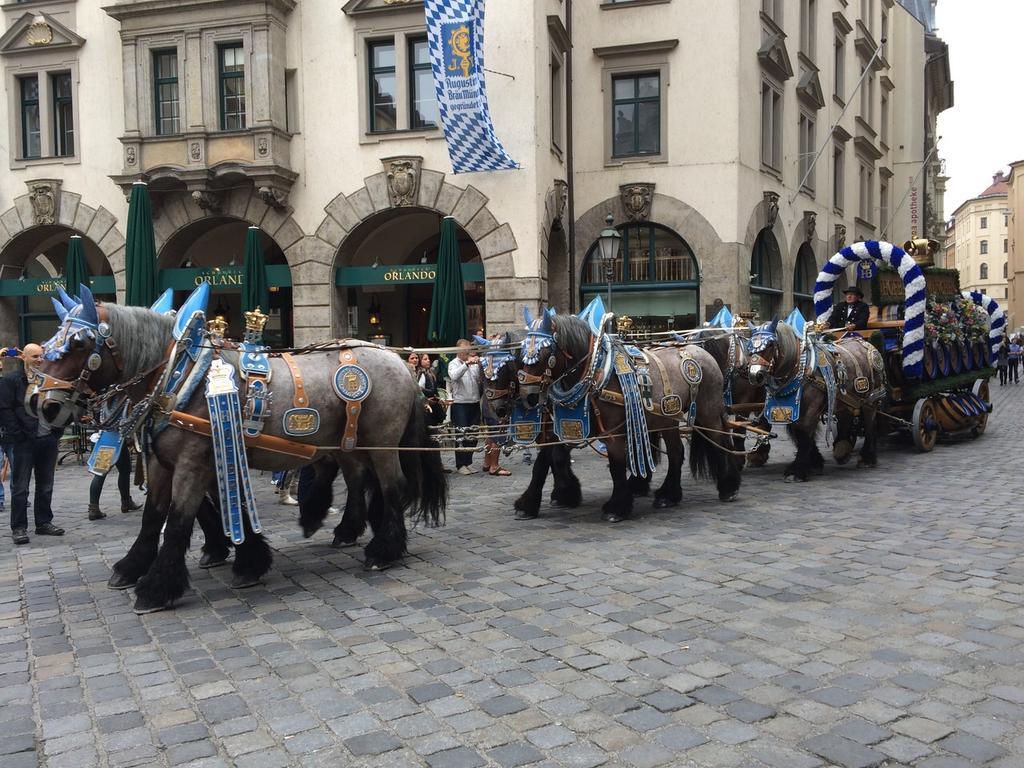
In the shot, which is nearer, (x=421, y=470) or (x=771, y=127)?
(x=421, y=470)

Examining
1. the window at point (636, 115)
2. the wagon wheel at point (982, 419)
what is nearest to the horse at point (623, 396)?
the wagon wheel at point (982, 419)

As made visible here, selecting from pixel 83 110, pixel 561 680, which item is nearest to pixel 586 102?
pixel 83 110

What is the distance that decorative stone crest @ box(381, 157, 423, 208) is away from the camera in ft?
59.6

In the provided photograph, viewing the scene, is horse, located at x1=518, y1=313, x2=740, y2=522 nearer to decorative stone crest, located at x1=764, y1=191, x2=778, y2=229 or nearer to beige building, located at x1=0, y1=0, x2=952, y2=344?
beige building, located at x1=0, y1=0, x2=952, y2=344

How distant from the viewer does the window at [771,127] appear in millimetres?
21439

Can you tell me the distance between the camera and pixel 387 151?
18.4 meters

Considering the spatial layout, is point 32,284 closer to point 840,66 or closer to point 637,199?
point 637,199

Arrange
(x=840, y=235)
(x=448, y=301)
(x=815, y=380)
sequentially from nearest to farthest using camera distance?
(x=815, y=380) → (x=448, y=301) → (x=840, y=235)

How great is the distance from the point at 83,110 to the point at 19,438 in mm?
13680

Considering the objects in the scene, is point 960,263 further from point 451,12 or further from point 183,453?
point 183,453

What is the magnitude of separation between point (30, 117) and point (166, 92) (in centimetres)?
384

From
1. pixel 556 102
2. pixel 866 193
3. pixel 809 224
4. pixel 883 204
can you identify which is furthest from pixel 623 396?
pixel 883 204

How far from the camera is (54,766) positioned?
12.0 feet

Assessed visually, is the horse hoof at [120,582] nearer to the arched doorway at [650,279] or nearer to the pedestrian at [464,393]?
the pedestrian at [464,393]
